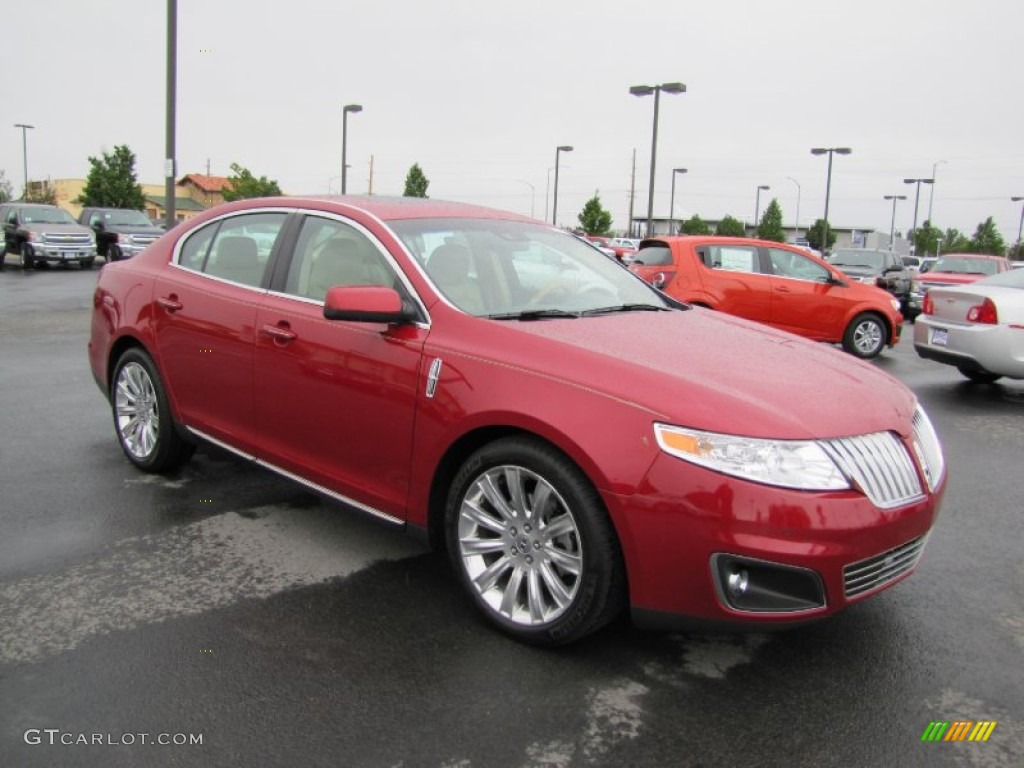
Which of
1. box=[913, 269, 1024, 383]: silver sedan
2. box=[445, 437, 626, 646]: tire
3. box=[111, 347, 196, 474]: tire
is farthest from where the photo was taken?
box=[913, 269, 1024, 383]: silver sedan

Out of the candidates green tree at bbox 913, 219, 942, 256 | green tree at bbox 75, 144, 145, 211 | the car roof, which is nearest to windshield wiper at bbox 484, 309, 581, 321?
the car roof

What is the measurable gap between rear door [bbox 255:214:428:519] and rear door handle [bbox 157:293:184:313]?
780 millimetres

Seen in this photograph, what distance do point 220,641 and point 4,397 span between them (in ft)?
16.5

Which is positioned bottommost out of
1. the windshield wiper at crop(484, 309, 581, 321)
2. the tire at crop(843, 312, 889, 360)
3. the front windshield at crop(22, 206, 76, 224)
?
the tire at crop(843, 312, 889, 360)

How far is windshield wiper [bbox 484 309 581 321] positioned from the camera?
3441 millimetres

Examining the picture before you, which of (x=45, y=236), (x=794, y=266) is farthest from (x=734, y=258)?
(x=45, y=236)

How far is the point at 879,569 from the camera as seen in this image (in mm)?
2781

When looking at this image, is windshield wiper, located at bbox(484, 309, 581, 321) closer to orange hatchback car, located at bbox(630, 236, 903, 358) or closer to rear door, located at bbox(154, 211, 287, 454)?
rear door, located at bbox(154, 211, 287, 454)

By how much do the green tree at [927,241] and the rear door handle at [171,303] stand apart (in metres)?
77.3

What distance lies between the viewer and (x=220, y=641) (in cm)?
306

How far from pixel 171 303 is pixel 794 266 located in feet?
30.3

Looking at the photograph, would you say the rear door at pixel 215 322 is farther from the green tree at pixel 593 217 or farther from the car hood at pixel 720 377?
the green tree at pixel 593 217

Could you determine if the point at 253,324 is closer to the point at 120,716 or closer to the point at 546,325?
the point at 546,325

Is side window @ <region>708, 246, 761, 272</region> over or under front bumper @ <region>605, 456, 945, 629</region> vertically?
over
